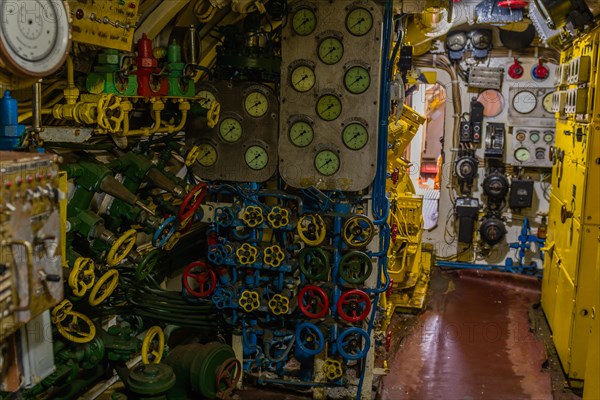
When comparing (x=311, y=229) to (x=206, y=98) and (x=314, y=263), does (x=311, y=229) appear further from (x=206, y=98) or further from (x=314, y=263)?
(x=206, y=98)

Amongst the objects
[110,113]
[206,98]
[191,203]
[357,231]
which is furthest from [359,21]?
[110,113]

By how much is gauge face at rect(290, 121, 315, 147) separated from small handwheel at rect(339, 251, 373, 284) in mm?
869

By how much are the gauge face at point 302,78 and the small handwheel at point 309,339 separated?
5.66ft

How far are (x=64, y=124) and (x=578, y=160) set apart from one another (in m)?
4.04

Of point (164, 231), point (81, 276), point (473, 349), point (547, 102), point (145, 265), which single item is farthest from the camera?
point (547, 102)

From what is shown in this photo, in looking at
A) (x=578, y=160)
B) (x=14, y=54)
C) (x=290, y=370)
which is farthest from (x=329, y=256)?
(x=14, y=54)

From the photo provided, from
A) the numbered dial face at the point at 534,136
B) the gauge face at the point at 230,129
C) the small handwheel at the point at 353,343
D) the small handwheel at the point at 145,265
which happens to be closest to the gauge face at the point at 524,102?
the numbered dial face at the point at 534,136

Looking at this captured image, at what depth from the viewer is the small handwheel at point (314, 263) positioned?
14.9 ft

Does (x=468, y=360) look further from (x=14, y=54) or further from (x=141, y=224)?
(x=14, y=54)

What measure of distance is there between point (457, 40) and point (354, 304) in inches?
187

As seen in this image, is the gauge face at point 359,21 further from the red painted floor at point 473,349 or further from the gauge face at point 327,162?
the red painted floor at point 473,349

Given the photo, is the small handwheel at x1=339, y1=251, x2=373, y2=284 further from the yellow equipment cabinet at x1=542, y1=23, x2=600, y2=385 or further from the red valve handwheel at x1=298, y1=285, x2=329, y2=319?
the yellow equipment cabinet at x1=542, y1=23, x2=600, y2=385

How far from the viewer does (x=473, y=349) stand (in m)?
6.00

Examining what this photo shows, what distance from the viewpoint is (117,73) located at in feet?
11.5
